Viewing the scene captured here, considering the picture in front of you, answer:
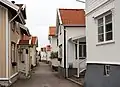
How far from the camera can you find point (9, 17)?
64.3 feet

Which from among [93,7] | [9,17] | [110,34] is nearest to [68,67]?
[9,17]

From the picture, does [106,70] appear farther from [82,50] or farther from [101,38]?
[82,50]

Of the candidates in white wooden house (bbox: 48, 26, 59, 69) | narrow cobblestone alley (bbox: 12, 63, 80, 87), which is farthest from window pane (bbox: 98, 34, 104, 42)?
white wooden house (bbox: 48, 26, 59, 69)

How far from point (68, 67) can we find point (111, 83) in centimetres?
1584

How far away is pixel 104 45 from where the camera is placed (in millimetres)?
12820

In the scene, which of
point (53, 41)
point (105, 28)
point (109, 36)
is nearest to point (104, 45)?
point (109, 36)

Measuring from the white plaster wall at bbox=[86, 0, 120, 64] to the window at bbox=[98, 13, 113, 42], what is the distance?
1.03 ft

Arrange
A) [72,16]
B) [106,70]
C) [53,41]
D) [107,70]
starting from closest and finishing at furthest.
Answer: [107,70], [106,70], [72,16], [53,41]

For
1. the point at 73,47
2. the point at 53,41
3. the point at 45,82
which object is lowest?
the point at 45,82

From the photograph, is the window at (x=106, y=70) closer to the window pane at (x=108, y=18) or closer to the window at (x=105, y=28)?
the window at (x=105, y=28)

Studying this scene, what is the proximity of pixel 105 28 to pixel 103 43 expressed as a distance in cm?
63

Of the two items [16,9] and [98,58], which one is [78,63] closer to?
[16,9]

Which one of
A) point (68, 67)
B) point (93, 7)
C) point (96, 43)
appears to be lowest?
point (68, 67)

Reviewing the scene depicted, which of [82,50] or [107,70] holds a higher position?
[82,50]
